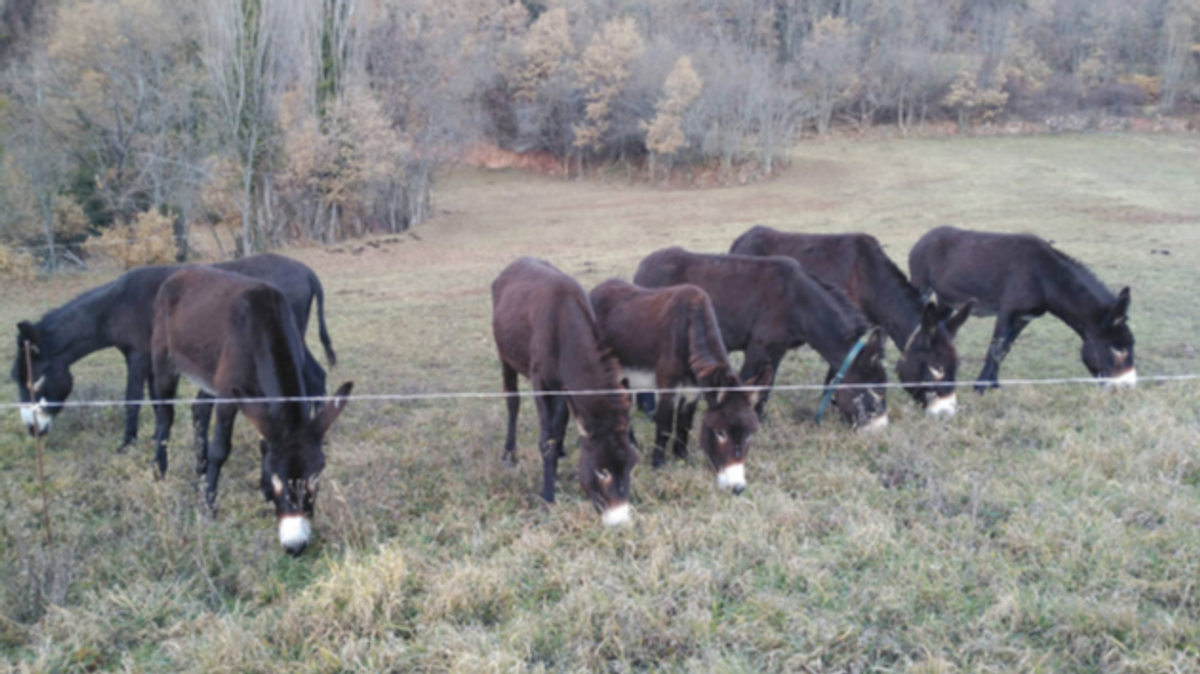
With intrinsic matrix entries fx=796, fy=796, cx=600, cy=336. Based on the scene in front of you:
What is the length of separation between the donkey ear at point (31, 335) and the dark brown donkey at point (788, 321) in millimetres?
6069

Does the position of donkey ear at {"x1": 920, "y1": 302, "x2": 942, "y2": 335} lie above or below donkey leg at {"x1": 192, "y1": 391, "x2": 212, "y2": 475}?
above

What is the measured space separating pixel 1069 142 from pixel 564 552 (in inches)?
1867

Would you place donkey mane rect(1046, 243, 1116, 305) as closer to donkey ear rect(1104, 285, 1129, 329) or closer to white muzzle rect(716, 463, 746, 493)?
donkey ear rect(1104, 285, 1129, 329)

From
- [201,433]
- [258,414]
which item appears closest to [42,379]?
[201,433]

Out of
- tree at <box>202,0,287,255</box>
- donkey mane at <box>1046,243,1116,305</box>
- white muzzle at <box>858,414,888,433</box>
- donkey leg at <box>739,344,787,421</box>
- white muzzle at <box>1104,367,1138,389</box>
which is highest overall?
tree at <box>202,0,287,255</box>

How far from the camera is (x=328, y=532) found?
17.0 ft

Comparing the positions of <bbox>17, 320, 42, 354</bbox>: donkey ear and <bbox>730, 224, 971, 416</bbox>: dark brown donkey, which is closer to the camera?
<bbox>17, 320, 42, 354</bbox>: donkey ear

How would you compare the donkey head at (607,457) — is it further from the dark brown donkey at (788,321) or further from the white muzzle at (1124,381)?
the white muzzle at (1124,381)

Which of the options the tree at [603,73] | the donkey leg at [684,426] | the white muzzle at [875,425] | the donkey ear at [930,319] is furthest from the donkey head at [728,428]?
the tree at [603,73]

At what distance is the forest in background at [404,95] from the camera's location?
23547mm

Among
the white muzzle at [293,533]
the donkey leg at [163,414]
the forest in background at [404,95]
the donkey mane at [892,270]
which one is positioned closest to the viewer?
the white muzzle at [293,533]

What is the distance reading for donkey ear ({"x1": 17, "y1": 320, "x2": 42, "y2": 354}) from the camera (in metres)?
7.07

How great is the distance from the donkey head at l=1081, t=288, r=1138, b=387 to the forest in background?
21.9 m

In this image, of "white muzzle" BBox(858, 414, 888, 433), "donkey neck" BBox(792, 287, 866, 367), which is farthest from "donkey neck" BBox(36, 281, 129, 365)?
"white muzzle" BBox(858, 414, 888, 433)
